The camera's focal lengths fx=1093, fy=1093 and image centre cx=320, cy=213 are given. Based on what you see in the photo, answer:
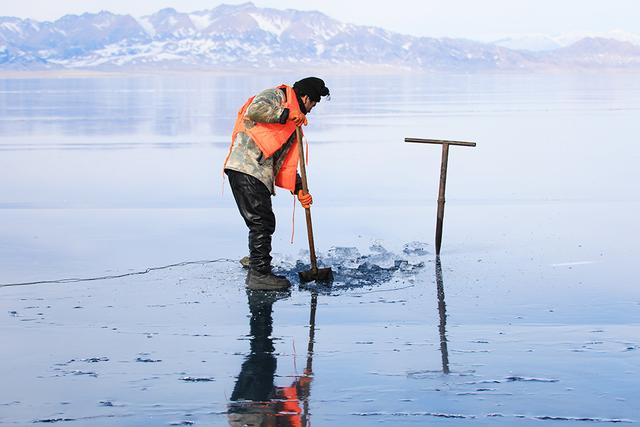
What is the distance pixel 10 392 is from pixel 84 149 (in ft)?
48.1

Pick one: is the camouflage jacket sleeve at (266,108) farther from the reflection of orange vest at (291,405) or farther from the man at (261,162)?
the reflection of orange vest at (291,405)

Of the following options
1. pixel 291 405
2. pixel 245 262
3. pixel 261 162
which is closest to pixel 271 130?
pixel 261 162

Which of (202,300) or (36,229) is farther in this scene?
(36,229)

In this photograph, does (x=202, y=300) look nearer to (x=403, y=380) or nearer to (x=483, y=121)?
(x=403, y=380)

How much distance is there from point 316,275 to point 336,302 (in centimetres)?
64

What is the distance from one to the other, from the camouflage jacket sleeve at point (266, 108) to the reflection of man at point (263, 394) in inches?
64.8

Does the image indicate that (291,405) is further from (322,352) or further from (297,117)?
(297,117)

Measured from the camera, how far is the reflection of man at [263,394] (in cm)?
438

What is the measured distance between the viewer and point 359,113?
101 feet

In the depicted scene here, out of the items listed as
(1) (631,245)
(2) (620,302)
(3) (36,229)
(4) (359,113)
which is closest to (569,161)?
(1) (631,245)

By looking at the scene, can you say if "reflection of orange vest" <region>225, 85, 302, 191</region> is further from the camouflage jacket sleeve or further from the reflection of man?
the reflection of man

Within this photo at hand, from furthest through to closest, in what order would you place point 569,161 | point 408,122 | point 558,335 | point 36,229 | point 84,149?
point 408,122 < point 84,149 < point 569,161 < point 36,229 < point 558,335

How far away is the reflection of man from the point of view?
14.4 feet

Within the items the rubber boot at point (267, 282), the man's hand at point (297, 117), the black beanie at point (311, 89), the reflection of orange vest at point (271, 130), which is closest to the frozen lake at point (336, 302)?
the rubber boot at point (267, 282)
